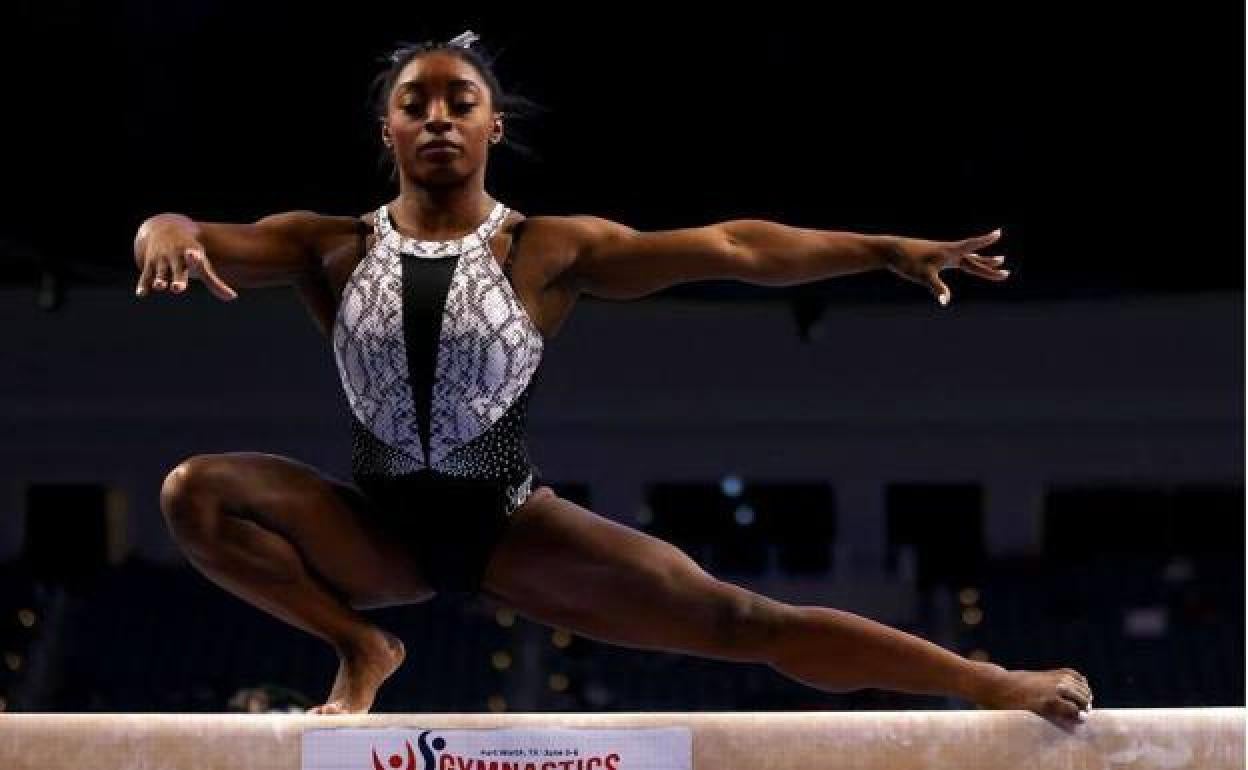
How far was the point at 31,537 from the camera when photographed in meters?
10.8

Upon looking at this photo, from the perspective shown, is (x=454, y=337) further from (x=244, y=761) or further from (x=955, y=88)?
(x=955, y=88)

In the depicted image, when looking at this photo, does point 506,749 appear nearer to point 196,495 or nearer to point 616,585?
point 616,585

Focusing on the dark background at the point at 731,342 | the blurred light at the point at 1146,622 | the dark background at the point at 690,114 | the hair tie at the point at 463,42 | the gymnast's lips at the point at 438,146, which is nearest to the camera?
the gymnast's lips at the point at 438,146

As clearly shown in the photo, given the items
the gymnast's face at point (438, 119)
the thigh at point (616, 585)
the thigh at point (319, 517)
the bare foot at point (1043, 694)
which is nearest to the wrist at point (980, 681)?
the bare foot at point (1043, 694)

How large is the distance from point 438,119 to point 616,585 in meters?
0.96

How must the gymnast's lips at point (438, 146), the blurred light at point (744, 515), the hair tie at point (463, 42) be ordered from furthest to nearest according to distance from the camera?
the blurred light at point (744, 515) < the hair tie at point (463, 42) < the gymnast's lips at point (438, 146)

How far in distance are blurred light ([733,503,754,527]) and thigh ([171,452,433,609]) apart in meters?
7.65

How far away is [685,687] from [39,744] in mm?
7337

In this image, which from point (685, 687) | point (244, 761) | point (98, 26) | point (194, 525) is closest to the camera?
point (244, 761)

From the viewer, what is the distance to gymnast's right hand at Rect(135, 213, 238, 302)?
2.81m

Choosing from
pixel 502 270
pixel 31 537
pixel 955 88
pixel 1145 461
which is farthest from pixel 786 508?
pixel 502 270

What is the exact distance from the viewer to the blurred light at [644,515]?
10891 millimetres

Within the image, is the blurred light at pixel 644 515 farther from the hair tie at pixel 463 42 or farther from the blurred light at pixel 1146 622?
the hair tie at pixel 463 42

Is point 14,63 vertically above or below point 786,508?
above
